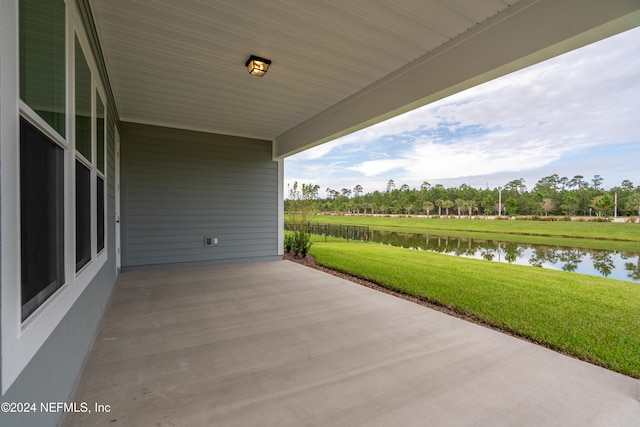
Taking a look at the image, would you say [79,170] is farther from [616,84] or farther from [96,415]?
[616,84]

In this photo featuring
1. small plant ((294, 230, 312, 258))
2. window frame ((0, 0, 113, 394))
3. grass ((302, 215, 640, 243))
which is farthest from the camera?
grass ((302, 215, 640, 243))

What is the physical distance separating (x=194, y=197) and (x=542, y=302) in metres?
5.87

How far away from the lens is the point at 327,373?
1983 mm

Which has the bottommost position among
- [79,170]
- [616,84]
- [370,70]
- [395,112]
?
[79,170]

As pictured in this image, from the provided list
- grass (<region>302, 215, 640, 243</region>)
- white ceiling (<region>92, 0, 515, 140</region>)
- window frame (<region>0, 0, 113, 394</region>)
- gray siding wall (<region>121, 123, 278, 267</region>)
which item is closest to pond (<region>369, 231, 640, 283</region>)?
grass (<region>302, 215, 640, 243</region>)

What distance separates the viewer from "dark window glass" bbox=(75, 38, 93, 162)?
1.89 meters

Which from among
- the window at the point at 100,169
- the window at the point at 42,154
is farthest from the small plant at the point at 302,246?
the window at the point at 42,154

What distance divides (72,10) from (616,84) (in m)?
10.9

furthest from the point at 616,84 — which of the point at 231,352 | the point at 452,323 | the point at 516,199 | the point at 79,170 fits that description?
the point at 516,199

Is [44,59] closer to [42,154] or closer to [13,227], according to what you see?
[42,154]

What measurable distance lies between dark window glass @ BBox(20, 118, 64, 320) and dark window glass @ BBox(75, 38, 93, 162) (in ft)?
1.94

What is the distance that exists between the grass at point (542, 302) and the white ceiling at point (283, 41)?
2437 millimetres

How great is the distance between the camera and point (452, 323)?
9.53 ft

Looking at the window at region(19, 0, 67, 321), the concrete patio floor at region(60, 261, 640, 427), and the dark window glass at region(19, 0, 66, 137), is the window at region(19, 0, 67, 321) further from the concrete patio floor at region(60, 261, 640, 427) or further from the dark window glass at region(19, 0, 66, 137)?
the concrete patio floor at region(60, 261, 640, 427)
